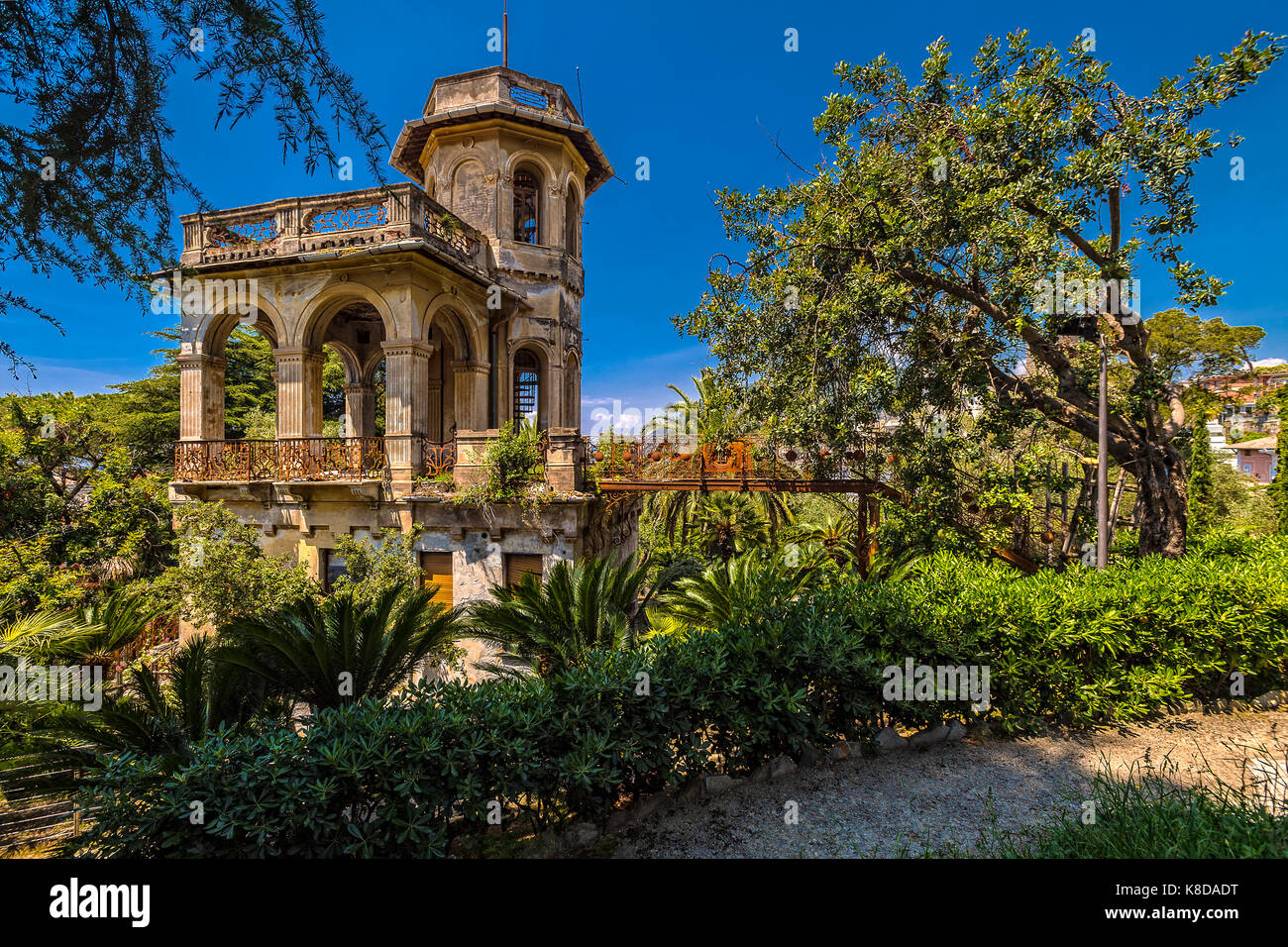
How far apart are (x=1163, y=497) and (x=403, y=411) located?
14504 millimetres

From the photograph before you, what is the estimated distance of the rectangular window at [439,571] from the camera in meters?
11.9

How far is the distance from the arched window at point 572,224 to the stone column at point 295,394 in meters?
7.71

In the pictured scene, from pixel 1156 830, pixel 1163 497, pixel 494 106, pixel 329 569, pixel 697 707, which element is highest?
pixel 494 106

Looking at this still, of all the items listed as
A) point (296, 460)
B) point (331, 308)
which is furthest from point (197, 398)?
point (331, 308)

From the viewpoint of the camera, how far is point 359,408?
17.0 metres

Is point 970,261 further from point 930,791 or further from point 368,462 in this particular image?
point 368,462

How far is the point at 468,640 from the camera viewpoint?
1184 cm

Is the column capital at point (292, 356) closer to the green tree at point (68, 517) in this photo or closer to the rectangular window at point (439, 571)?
the green tree at point (68, 517)

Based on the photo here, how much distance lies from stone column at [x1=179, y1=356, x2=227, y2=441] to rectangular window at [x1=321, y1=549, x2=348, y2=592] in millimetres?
3902

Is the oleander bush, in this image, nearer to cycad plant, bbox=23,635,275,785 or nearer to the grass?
cycad plant, bbox=23,635,275,785

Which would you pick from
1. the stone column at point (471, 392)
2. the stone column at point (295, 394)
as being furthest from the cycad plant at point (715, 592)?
the stone column at point (295, 394)

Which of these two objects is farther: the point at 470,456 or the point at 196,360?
the point at 196,360

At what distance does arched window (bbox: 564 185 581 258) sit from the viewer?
15992 millimetres
